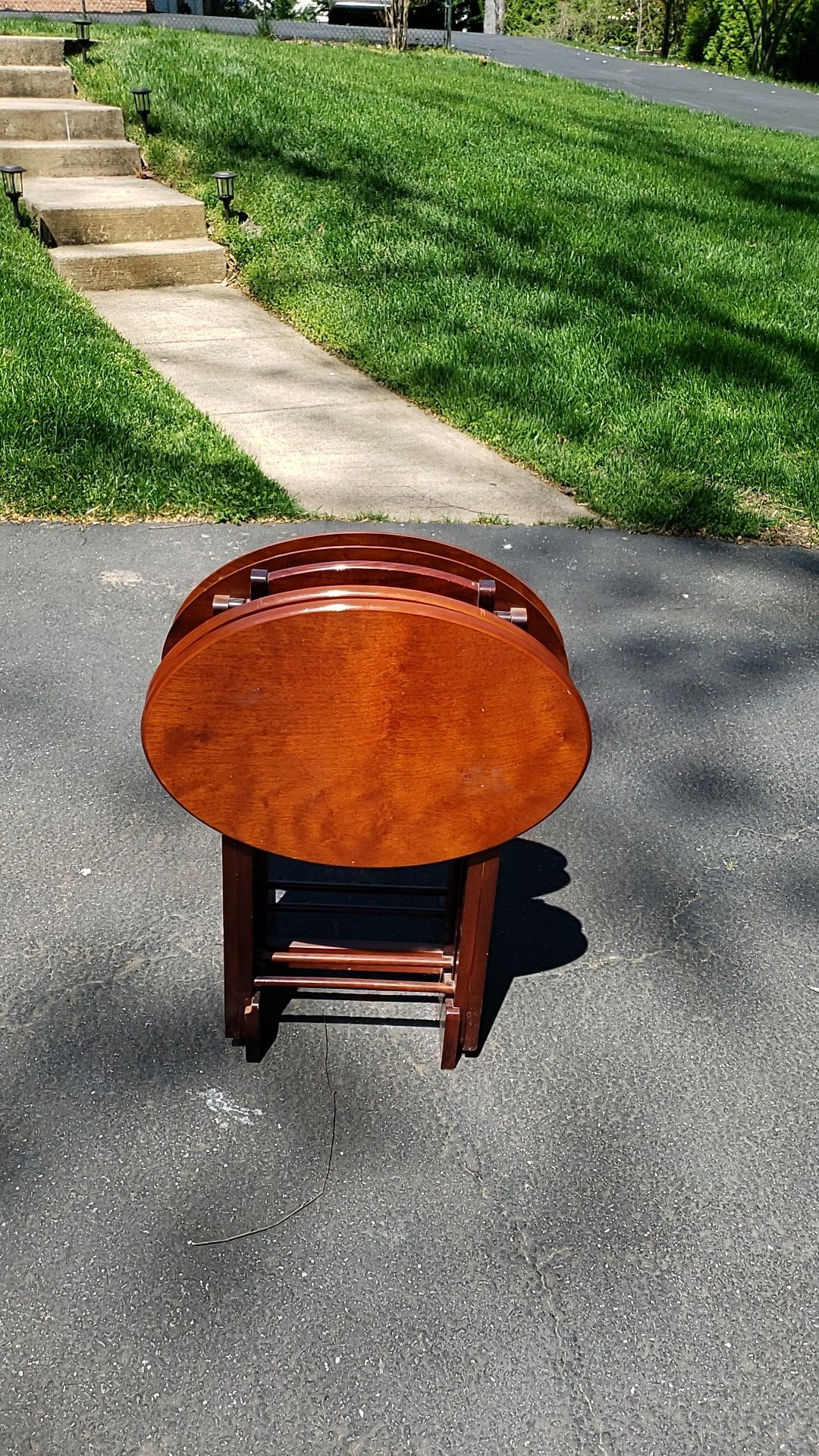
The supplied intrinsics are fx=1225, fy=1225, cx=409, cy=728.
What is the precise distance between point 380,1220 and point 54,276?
23.6 feet

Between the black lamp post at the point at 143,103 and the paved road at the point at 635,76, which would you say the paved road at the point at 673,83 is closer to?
the paved road at the point at 635,76

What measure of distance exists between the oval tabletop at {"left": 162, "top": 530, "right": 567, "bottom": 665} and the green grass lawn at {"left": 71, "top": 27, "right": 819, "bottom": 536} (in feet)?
10.8

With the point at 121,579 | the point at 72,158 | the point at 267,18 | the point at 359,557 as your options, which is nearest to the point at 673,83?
the point at 267,18

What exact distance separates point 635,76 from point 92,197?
13.2m

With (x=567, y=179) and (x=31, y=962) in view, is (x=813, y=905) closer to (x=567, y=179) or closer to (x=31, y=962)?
(x=31, y=962)

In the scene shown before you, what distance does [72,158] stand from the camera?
9633 mm

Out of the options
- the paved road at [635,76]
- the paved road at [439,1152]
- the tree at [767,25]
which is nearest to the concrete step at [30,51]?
the paved road at [635,76]

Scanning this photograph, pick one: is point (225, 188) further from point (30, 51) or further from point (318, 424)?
point (30, 51)

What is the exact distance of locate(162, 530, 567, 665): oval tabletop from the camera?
2178mm

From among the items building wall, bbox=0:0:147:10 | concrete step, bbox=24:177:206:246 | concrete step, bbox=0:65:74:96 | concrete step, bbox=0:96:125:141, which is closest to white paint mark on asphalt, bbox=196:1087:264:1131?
concrete step, bbox=24:177:206:246

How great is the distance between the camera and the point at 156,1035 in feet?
8.64

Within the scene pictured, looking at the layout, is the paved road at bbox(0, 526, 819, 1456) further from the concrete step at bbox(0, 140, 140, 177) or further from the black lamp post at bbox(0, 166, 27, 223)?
the concrete step at bbox(0, 140, 140, 177)

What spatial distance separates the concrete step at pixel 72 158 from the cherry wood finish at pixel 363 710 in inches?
339

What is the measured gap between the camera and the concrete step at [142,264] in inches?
320
